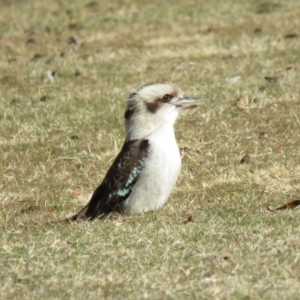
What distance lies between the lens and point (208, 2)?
18.7 metres

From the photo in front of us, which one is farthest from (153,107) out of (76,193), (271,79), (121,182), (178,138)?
(271,79)

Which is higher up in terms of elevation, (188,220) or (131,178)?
(131,178)

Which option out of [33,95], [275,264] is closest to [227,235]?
[275,264]

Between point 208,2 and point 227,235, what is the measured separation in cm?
1187

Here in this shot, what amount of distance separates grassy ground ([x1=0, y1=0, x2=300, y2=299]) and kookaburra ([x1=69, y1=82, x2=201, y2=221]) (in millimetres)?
192

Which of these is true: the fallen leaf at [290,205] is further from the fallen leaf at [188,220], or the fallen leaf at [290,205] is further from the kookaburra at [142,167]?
the kookaburra at [142,167]

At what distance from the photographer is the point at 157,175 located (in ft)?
27.6

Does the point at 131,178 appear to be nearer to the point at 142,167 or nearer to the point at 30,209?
the point at 142,167

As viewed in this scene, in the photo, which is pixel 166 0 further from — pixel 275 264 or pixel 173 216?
pixel 275 264

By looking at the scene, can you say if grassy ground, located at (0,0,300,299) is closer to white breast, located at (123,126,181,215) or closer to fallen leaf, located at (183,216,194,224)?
fallen leaf, located at (183,216,194,224)

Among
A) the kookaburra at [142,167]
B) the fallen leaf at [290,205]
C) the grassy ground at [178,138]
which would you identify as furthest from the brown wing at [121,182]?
the fallen leaf at [290,205]

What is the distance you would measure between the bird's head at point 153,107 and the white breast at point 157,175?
14cm

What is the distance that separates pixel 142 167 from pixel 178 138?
2.83 m

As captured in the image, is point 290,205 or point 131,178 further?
point 131,178
